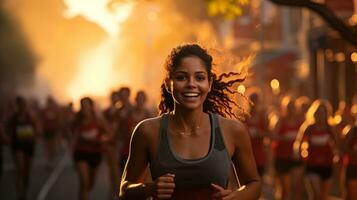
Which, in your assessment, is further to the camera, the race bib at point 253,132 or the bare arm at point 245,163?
the race bib at point 253,132

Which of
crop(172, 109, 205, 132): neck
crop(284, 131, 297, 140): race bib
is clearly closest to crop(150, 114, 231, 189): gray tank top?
crop(172, 109, 205, 132): neck

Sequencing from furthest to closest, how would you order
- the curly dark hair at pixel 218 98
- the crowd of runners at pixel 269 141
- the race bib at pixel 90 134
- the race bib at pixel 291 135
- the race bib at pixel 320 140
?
1. the race bib at pixel 291 135
2. the race bib at pixel 90 134
3. the race bib at pixel 320 140
4. the crowd of runners at pixel 269 141
5. the curly dark hair at pixel 218 98

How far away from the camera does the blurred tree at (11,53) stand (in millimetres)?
47019

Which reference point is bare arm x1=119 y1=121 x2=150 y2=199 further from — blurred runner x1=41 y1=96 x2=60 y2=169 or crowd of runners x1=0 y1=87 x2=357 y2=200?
blurred runner x1=41 y1=96 x2=60 y2=169

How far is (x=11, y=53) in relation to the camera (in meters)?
53.8

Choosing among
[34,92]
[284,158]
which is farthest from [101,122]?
[34,92]

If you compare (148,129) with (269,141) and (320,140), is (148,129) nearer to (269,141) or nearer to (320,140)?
(320,140)

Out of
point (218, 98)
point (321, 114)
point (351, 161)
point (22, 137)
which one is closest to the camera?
point (218, 98)

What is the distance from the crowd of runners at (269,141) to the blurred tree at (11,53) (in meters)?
27.3

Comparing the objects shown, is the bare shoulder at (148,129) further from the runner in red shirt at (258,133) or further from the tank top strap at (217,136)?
the runner in red shirt at (258,133)

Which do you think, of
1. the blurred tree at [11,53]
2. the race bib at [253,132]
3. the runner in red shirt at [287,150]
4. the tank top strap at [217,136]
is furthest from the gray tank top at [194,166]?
the blurred tree at [11,53]

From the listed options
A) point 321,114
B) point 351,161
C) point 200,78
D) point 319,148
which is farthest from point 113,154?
point 200,78

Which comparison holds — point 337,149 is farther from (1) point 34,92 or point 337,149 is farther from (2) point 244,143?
(1) point 34,92

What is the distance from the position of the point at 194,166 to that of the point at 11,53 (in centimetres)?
4963
